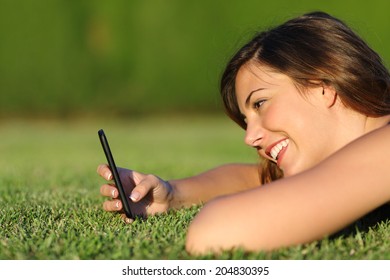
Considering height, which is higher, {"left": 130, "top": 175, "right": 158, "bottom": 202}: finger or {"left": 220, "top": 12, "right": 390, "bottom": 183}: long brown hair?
{"left": 220, "top": 12, "right": 390, "bottom": 183}: long brown hair

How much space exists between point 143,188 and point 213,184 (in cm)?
65

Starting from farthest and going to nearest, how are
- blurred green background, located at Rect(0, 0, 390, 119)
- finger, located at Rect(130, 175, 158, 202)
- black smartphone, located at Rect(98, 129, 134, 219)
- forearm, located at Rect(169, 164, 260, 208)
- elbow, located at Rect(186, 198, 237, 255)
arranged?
blurred green background, located at Rect(0, 0, 390, 119) → forearm, located at Rect(169, 164, 260, 208) → finger, located at Rect(130, 175, 158, 202) → black smartphone, located at Rect(98, 129, 134, 219) → elbow, located at Rect(186, 198, 237, 255)

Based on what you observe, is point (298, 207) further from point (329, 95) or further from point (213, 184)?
point (213, 184)

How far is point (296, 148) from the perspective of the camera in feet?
8.64

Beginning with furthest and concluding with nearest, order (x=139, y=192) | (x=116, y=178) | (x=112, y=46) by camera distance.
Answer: (x=112, y=46)
(x=139, y=192)
(x=116, y=178)

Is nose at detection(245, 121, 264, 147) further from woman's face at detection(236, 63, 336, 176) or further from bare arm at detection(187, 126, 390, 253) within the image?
bare arm at detection(187, 126, 390, 253)

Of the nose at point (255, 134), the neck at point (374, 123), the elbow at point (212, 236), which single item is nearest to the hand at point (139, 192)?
the nose at point (255, 134)

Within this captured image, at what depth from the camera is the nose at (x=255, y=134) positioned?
2.76 metres

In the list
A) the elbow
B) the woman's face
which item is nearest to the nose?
the woman's face

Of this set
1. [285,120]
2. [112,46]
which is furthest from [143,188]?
[112,46]

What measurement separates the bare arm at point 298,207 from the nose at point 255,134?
62 centimetres

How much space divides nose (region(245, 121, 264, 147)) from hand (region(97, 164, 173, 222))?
18.4 inches

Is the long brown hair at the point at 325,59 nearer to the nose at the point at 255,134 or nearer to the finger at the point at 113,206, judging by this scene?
the nose at the point at 255,134

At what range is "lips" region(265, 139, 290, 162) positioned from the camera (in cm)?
269
